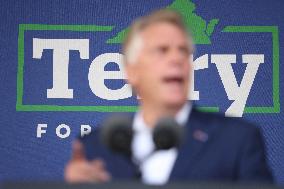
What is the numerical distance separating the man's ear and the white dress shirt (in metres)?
0.06

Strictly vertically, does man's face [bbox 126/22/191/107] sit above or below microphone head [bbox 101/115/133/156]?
above

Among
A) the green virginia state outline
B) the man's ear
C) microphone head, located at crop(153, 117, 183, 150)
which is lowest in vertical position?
microphone head, located at crop(153, 117, 183, 150)

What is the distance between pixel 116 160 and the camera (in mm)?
934

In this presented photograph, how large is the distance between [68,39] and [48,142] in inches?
18.9

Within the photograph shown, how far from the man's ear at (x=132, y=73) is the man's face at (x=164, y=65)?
0.02 meters

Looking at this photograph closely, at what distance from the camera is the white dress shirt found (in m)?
0.91

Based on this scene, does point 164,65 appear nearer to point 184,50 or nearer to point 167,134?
point 184,50

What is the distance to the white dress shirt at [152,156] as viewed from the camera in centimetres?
91

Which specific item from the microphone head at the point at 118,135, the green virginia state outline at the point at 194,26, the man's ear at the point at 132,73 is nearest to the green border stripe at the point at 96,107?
the green virginia state outline at the point at 194,26

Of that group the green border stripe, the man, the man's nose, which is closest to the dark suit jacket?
the man

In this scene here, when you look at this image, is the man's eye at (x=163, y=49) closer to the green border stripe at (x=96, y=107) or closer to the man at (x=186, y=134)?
the man at (x=186, y=134)

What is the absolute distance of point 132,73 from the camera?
1.02 m

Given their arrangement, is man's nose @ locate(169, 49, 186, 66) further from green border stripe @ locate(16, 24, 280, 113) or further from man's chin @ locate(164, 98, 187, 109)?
green border stripe @ locate(16, 24, 280, 113)

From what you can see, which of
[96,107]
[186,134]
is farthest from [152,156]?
[96,107]
